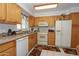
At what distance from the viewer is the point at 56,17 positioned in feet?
18.9

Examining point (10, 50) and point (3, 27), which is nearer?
point (10, 50)

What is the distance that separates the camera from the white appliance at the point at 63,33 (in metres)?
5.07

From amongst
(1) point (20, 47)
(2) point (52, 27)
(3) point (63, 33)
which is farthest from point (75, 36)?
(1) point (20, 47)

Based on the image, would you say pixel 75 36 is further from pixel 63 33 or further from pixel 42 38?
pixel 42 38

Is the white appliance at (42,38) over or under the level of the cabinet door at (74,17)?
under

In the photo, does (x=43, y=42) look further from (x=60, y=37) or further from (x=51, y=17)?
(x=51, y=17)

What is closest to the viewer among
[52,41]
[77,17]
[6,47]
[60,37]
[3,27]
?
[6,47]

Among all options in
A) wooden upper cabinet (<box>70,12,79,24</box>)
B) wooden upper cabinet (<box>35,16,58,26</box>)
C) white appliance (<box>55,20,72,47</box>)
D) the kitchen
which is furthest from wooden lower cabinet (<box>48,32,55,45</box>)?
wooden upper cabinet (<box>70,12,79,24</box>)

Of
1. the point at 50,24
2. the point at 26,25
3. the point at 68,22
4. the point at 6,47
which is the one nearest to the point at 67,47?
the point at 68,22

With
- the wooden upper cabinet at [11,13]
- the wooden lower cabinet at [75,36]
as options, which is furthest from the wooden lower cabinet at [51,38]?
the wooden upper cabinet at [11,13]

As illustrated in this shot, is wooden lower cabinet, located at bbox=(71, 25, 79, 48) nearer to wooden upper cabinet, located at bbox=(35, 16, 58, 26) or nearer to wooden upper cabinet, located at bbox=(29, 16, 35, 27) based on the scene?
wooden upper cabinet, located at bbox=(35, 16, 58, 26)

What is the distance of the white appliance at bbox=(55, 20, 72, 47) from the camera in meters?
5.07

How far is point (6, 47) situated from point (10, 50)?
22cm

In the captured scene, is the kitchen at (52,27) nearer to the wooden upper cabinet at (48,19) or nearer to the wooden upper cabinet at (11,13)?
the wooden upper cabinet at (48,19)
